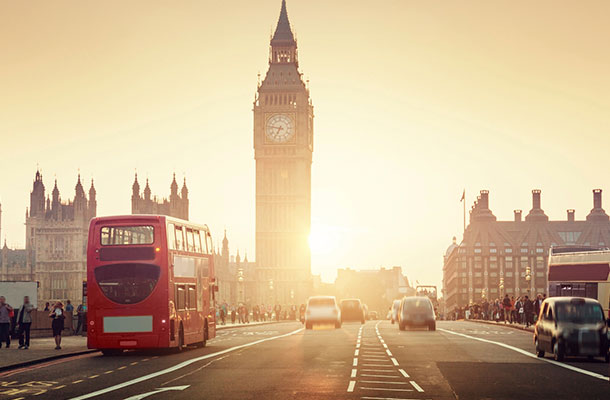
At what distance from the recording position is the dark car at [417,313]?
1930 inches

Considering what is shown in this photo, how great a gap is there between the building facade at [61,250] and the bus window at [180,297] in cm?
9791

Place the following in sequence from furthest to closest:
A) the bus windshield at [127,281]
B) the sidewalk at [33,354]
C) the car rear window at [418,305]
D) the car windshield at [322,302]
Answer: the car windshield at [322,302] < the car rear window at [418,305] < the bus windshield at [127,281] < the sidewalk at [33,354]

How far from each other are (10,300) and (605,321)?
119 ft

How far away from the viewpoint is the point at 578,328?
2612 cm

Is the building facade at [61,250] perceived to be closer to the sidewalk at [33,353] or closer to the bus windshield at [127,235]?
the sidewalk at [33,353]

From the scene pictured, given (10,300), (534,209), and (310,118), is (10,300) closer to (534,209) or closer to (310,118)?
(310,118)

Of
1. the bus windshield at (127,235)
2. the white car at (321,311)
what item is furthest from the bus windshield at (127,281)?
the white car at (321,311)

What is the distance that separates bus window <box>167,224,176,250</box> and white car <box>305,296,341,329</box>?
24427mm

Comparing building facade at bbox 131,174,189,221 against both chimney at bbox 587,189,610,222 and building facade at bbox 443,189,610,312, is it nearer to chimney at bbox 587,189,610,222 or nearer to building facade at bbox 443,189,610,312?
building facade at bbox 443,189,610,312

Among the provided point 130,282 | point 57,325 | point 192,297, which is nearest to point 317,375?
point 130,282

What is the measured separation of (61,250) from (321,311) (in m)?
Result: 81.8

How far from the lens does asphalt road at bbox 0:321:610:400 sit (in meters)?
17.4

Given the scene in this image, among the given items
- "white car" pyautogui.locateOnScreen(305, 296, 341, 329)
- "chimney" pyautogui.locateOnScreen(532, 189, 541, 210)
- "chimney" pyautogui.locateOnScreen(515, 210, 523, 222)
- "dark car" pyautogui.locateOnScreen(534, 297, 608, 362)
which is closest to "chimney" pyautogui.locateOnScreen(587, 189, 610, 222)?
"chimney" pyautogui.locateOnScreen(532, 189, 541, 210)

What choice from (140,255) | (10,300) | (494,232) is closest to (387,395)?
(140,255)
